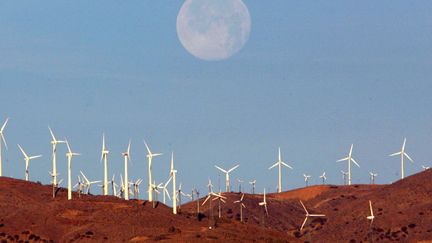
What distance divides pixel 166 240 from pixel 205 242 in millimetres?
7667

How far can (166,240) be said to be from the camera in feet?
653

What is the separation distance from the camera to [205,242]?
19975cm

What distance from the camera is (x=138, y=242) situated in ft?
653

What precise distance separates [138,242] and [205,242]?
13.1m

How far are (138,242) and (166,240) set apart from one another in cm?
549
